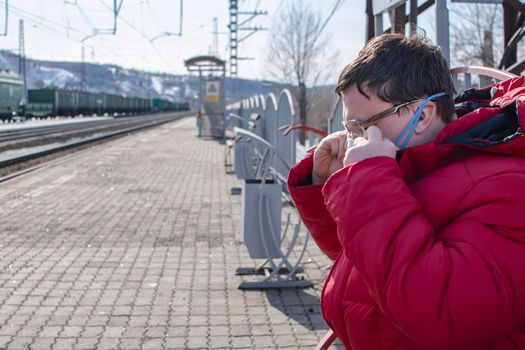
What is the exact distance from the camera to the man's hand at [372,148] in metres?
1.55

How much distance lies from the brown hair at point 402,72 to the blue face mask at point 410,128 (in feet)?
0.05

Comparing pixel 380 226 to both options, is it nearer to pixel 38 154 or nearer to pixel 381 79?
pixel 381 79

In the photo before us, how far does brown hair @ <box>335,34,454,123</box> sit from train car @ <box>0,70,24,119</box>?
158 ft

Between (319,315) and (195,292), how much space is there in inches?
45.2

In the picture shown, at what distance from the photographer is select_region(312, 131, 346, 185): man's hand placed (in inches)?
75.2

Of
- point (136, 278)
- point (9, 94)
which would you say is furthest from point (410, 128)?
point (9, 94)

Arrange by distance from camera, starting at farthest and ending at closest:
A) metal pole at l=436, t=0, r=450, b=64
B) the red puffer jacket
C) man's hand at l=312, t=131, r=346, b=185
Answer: metal pole at l=436, t=0, r=450, b=64, man's hand at l=312, t=131, r=346, b=185, the red puffer jacket

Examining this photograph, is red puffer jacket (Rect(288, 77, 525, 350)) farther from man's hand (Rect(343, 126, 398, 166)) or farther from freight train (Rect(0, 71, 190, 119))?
freight train (Rect(0, 71, 190, 119))

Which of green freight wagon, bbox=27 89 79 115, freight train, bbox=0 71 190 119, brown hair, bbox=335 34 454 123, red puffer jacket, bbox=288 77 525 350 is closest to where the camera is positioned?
red puffer jacket, bbox=288 77 525 350

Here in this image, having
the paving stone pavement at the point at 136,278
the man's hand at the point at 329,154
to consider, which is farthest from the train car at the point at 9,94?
the man's hand at the point at 329,154

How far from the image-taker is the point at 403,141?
1.65 m

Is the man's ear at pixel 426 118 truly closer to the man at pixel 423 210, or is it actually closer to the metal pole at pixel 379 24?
the man at pixel 423 210

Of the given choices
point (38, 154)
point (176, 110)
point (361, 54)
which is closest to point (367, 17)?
point (361, 54)

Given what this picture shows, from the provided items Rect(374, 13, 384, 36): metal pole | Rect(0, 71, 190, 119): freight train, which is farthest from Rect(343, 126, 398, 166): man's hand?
Rect(0, 71, 190, 119): freight train
